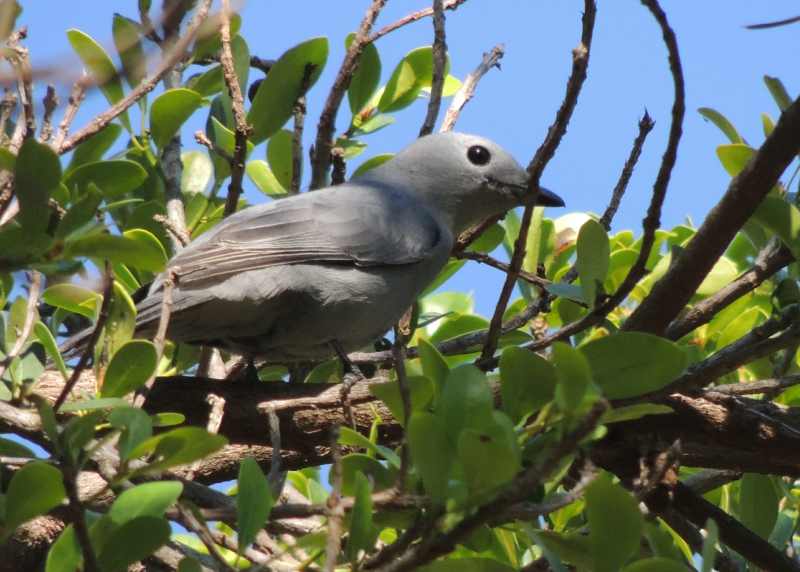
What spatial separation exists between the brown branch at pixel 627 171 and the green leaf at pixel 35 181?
1778 millimetres

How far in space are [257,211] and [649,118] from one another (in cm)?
196

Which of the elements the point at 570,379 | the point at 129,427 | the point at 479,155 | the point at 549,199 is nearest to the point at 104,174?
the point at 129,427

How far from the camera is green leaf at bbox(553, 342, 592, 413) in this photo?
73.2 inches

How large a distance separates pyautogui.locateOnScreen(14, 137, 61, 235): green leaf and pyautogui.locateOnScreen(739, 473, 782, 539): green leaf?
2.09 metres

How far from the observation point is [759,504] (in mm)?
3189

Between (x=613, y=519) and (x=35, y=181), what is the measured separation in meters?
1.24

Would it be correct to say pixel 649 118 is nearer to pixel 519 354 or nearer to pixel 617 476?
pixel 617 476

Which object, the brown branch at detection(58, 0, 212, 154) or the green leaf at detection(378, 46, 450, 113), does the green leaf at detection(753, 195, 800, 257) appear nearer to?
the brown branch at detection(58, 0, 212, 154)

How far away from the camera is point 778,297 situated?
3295mm

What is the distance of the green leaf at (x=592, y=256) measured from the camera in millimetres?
2969

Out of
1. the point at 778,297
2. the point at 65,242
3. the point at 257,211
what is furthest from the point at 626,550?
the point at 257,211

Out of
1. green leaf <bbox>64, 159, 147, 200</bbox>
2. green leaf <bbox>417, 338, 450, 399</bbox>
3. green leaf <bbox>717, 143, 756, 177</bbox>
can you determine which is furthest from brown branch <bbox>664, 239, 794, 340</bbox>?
green leaf <bbox>64, 159, 147, 200</bbox>

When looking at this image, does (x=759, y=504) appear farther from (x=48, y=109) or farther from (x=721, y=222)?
(x=48, y=109)

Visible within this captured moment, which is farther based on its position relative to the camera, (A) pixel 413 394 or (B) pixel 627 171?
(B) pixel 627 171
